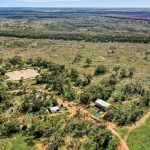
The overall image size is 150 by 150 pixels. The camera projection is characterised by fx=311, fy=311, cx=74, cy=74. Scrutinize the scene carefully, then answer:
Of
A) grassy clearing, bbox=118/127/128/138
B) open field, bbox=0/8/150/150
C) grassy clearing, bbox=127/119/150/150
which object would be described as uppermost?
open field, bbox=0/8/150/150

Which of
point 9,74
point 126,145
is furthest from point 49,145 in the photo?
point 9,74

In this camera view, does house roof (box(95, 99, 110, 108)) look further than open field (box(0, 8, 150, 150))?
Yes

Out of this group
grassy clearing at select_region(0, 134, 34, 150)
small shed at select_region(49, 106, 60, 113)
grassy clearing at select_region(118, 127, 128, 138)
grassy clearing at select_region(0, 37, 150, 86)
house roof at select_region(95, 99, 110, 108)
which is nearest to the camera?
grassy clearing at select_region(0, 134, 34, 150)

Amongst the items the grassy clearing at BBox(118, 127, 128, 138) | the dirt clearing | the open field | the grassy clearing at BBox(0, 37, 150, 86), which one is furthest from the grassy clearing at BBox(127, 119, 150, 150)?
the dirt clearing

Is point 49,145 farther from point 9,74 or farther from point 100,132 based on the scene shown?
point 9,74

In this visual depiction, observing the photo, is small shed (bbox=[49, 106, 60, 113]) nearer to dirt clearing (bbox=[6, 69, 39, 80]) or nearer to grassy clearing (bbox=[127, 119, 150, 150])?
grassy clearing (bbox=[127, 119, 150, 150])

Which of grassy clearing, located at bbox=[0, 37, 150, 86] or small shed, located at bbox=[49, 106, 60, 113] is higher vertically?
grassy clearing, located at bbox=[0, 37, 150, 86]

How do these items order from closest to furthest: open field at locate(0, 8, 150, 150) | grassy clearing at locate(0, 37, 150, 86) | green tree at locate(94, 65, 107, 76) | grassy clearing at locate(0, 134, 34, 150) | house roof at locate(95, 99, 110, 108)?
grassy clearing at locate(0, 134, 34, 150), open field at locate(0, 8, 150, 150), house roof at locate(95, 99, 110, 108), green tree at locate(94, 65, 107, 76), grassy clearing at locate(0, 37, 150, 86)

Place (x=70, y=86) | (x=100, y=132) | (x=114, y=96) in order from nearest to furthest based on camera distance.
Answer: (x=100, y=132)
(x=114, y=96)
(x=70, y=86)
